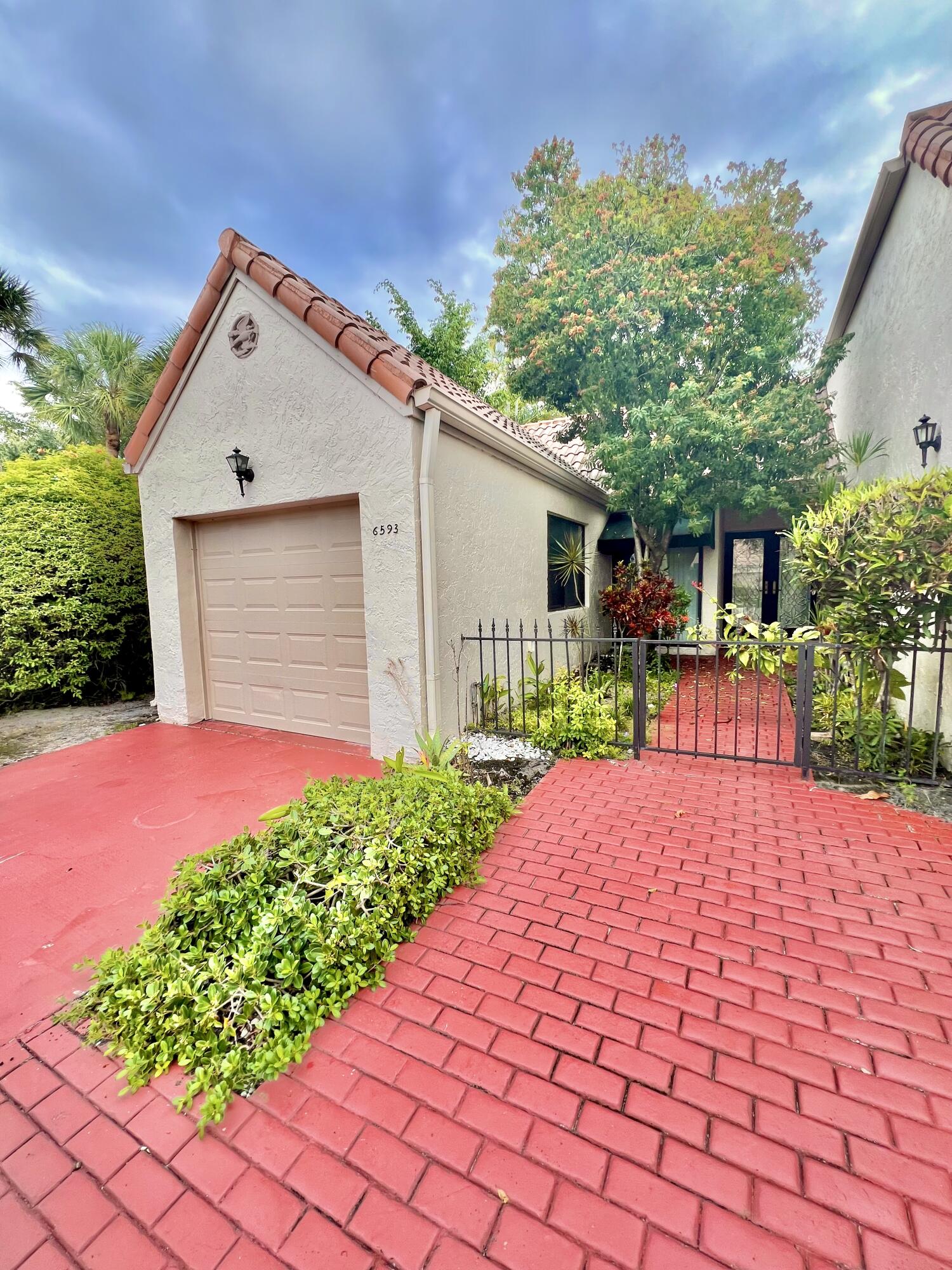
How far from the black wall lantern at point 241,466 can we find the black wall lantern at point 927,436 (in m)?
7.11

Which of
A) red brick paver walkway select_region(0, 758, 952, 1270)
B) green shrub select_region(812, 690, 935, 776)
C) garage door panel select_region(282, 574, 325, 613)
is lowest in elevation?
red brick paver walkway select_region(0, 758, 952, 1270)

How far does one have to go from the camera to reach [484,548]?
6.56 meters

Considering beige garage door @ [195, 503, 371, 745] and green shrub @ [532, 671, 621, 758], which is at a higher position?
beige garage door @ [195, 503, 371, 745]

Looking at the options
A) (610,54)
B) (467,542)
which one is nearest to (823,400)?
(610,54)

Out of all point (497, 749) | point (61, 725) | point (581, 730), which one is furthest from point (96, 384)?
point (581, 730)

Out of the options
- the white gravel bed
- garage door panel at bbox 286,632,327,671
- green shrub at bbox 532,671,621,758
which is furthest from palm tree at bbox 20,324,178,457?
green shrub at bbox 532,671,621,758

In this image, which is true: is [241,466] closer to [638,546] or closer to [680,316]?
[680,316]

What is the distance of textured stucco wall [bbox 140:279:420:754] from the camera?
17.5ft

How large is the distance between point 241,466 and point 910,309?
7.87 meters

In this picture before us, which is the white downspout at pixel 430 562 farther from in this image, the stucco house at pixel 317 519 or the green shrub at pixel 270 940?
the green shrub at pixel 270 940

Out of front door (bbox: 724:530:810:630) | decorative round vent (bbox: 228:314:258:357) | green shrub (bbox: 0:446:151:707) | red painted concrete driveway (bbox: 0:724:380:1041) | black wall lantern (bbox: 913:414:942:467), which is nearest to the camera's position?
red painted concrete driveway (bbox: 0:724:380:1041)

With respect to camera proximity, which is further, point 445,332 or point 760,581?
point 445,332

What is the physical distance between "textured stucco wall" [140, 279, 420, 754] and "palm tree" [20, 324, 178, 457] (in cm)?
821

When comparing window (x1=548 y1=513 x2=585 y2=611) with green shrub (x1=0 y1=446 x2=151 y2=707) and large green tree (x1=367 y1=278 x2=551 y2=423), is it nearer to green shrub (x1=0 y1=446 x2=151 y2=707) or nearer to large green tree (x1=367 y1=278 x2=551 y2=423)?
large green tree (x1=367 y1=278 x2=551 y2=423)
